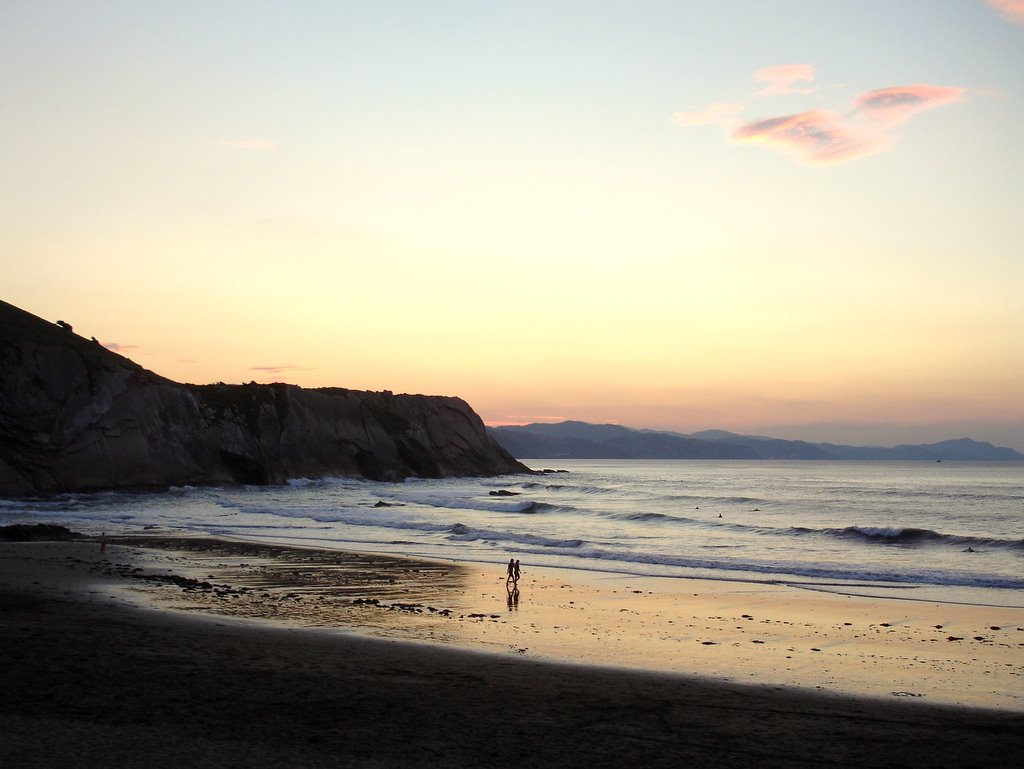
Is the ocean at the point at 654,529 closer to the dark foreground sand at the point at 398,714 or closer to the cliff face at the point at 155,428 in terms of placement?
the cliff face at the point at 155,428

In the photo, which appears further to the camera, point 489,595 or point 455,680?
point 489,595

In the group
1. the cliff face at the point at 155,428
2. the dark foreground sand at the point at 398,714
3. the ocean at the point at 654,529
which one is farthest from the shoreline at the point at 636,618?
the cliff face at the point at 155,428

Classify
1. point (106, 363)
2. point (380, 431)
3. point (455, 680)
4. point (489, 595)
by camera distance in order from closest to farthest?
1. point (455, 680)
2. point (489, 595)
3. point (106, 363)
4. point (380, 431)

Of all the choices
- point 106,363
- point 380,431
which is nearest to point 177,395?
point 106,363

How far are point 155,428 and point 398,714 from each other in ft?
182

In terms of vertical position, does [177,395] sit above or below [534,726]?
above

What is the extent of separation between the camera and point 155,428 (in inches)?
2299

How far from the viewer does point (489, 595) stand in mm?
17797

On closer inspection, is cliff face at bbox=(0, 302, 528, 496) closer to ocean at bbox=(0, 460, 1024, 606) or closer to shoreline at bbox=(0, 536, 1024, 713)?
ocean at bbox=(0, 460, 1024, 606)

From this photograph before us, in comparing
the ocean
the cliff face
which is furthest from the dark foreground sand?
the cliff face

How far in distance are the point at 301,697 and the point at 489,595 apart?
9458mm

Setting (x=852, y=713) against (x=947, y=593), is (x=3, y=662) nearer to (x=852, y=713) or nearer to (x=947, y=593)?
(x=852, y=713)

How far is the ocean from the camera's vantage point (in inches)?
918

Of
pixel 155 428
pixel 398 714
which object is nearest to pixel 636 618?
pixel 398 714
